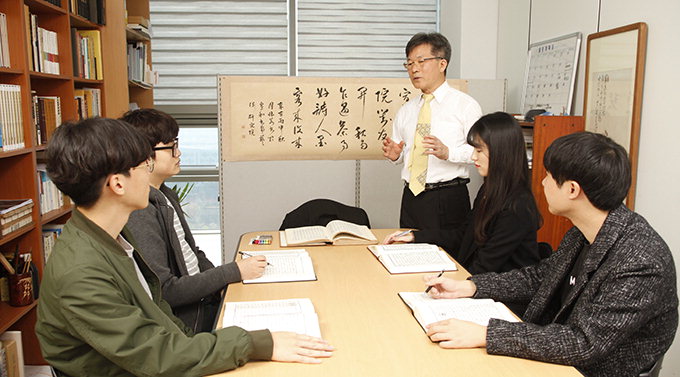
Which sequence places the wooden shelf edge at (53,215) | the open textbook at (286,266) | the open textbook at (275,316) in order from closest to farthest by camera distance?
the open textbook at (275,316) → the open textbook at (286,266) → the wooden shelf edge at (53,215)

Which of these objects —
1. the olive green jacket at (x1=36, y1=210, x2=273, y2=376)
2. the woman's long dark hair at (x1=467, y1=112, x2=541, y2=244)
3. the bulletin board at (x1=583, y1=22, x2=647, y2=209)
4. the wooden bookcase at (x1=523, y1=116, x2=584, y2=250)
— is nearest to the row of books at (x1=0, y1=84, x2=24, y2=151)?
the olive green jacket at (x1=36, y1=210, x2=273, y2=376)

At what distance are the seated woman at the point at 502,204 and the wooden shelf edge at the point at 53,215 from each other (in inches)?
80.6

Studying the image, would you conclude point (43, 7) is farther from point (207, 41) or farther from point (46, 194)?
point (207, 41)

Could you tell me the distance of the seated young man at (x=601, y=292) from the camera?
120cm

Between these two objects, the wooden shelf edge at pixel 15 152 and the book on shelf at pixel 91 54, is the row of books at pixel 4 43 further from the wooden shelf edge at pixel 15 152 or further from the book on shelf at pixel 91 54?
the book on shelf at pixel 91 54

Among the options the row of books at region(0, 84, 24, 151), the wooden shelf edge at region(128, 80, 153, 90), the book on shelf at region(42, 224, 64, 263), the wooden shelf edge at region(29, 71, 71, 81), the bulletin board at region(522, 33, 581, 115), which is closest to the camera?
the row of books at region(0, 84, 24, 151)

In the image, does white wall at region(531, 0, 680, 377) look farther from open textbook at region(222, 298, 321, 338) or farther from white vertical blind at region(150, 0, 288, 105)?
white vertical blind at region(150, 0, 288, 105)

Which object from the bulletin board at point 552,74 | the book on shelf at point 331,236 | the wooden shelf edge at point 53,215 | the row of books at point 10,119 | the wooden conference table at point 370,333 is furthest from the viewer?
the bulletin board at point 552,74

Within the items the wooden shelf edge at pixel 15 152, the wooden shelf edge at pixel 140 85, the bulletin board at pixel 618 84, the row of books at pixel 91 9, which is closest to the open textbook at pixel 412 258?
the bulletin board at pixel 618 84

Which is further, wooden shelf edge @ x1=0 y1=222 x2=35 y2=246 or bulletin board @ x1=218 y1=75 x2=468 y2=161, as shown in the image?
bulletin board @ x1=218 y1=75 x2=468 y2=161

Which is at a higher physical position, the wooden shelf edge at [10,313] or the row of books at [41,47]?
the row of books at [41,47]

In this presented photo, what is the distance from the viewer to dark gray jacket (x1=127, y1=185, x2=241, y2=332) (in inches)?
64.7

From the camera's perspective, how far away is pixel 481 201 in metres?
2.05

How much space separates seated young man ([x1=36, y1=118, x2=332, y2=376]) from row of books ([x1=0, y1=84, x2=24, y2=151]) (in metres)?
1.50
